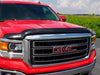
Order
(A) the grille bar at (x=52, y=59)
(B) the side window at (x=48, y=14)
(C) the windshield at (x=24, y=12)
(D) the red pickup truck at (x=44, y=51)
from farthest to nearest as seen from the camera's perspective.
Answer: (B) the side window at (x=48, y=14) → (C) the windshield at (x=24, y=12) → (A) the grille bar at (x=52, y=59) → (D) the red pickup truck at (x=44, y=51)

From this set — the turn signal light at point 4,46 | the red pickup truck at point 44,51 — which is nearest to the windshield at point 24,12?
the red pickup truck at point 44,51

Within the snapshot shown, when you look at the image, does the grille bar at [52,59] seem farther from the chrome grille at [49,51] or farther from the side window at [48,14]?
the side window at [48,14]

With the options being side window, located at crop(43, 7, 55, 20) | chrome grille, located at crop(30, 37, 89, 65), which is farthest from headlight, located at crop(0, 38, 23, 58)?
side window, located at crop(43, 7, 55, 20)

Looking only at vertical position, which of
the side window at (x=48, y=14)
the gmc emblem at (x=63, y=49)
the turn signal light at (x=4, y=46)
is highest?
the side window at (x=48, y=14)

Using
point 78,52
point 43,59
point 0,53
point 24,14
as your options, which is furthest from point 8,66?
point 24,14

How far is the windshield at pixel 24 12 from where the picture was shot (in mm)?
4094

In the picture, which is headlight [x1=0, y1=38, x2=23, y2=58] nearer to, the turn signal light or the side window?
the turn signal light

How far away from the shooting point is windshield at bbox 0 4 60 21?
4094mm

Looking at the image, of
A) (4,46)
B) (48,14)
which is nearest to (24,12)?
(48,14)

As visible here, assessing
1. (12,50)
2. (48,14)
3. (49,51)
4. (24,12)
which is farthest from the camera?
(48,14)

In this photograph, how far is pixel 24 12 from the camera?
4316mm

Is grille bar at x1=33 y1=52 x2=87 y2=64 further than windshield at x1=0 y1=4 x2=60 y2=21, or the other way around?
windshield at x1=0 y1=4 x2=60 y2=21

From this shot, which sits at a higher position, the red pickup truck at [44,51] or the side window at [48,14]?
the side window at [48,14]

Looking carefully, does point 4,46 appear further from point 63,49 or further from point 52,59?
point 63,49
